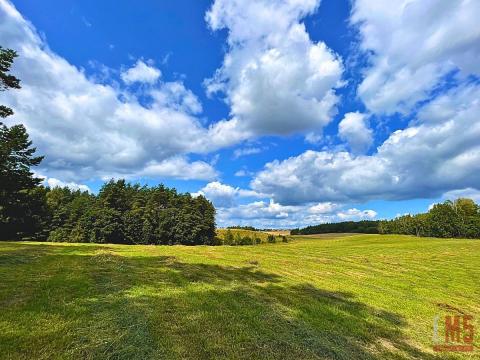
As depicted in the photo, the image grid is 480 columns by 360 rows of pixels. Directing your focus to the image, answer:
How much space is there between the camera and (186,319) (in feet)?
38.9

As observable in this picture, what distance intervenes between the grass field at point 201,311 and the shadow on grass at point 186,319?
4 cm

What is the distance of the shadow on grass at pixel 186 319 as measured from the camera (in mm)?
9398

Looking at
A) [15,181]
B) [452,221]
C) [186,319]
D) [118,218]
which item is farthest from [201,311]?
[452,221]

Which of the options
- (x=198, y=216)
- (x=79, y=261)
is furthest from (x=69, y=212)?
(x=79, y=261)

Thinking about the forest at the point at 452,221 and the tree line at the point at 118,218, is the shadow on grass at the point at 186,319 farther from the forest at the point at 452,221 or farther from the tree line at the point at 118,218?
the forest at the point at 452,221

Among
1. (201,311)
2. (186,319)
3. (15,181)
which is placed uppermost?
(15,181)

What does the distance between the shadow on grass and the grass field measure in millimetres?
38

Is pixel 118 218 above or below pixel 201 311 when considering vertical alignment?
above

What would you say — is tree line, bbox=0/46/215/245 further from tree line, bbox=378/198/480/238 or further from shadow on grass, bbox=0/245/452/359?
tree line, bbox=378/198/480/238

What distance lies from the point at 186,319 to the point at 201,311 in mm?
1068

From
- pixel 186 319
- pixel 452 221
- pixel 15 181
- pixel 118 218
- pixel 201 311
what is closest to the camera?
pixel 186 319

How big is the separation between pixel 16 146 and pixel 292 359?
2247 inches

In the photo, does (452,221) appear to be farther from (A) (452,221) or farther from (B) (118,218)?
(B) (118,218)

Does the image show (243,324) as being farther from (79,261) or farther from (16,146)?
(16,146)
